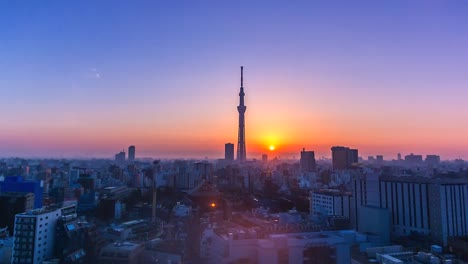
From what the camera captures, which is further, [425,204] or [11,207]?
[11,207]

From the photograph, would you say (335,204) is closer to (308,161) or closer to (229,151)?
(308,161)

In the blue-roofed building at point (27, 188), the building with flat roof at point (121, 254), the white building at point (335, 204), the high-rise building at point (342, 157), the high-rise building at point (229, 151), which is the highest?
the high-rise building at point (229, 151)

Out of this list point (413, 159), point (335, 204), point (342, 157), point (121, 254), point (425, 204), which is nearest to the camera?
point (121, 254)

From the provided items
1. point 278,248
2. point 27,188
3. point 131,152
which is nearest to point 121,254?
point 278,248

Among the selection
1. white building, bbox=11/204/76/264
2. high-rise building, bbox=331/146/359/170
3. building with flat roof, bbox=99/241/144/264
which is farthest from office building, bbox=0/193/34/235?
high-rise building, bbox=331/146/359/170

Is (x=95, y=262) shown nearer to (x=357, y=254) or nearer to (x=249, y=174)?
(x=357, y=254)

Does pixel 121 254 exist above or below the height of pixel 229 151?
below

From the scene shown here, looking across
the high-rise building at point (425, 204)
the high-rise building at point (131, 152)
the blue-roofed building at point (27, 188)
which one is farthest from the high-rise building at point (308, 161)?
the high-rise building at point (131, 152)

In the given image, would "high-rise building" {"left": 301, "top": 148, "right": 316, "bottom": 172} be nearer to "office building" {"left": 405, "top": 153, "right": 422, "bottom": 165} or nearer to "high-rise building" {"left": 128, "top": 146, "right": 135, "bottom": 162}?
"office building" {"left": 405, "top": 153, "right": 422, "bottom": 165}

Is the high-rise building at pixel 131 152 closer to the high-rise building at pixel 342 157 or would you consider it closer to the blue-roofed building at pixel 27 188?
the high-rise building at pixel 342 157
